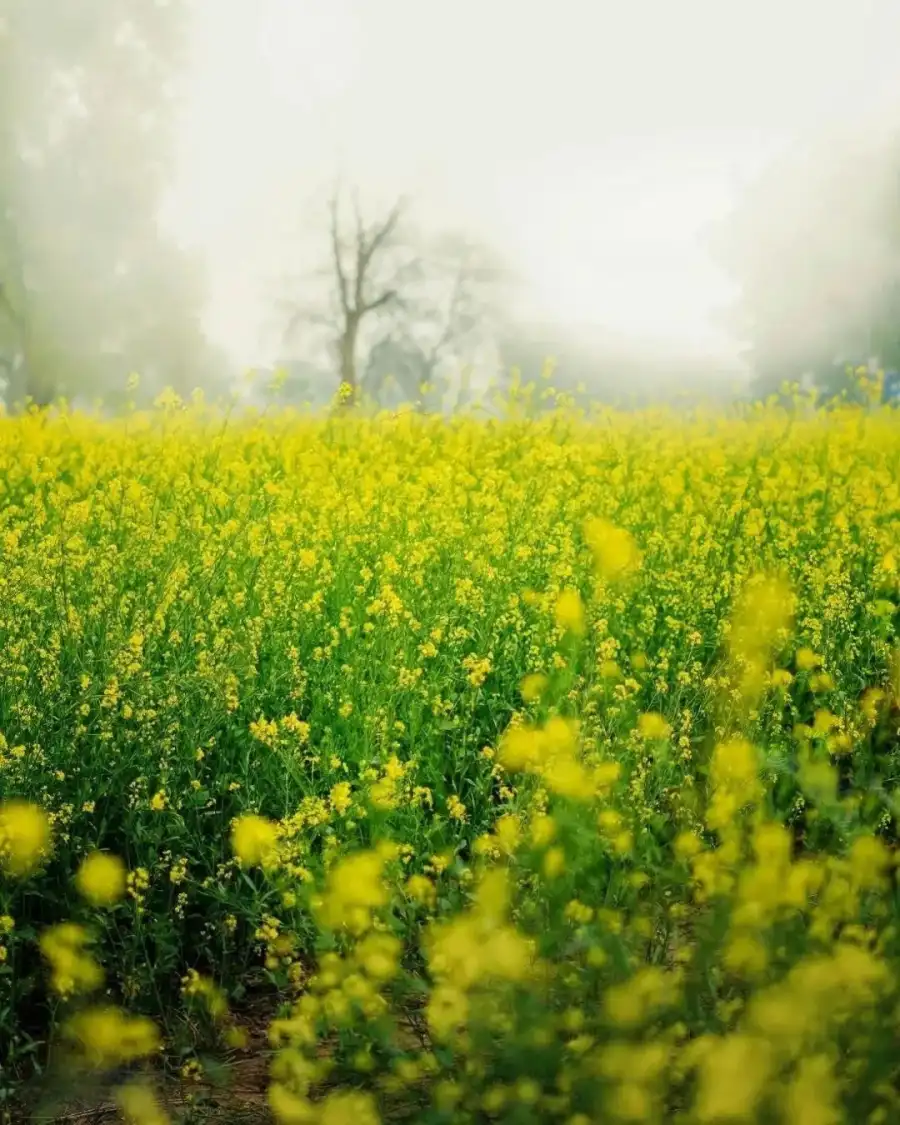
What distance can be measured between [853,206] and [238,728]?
8048 mm

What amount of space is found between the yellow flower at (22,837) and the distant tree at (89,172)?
9224 mm

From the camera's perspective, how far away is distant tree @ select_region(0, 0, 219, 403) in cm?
1056

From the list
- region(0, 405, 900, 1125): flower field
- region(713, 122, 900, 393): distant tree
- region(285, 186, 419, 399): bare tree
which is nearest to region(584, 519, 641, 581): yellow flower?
region(0, 405, 900, 1125): flower field

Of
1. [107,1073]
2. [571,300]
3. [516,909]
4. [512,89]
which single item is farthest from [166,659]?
[571,300]

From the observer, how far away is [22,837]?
5.33ft

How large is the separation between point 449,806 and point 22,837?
88 cm

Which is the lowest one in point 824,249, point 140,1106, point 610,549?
point 140,1106

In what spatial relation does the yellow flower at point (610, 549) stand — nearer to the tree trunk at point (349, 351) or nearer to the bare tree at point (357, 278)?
the bare tree at point (357, 278)

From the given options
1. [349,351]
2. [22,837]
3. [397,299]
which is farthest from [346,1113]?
[397,299]

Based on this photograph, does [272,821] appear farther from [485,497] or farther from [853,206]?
[853,206]

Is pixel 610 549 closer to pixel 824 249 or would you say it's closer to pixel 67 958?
pixel 67 958

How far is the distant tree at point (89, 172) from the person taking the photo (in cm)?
1056

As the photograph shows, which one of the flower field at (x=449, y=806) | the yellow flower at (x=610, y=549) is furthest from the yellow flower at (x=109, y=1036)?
the yellow flower at (x=610, y=549)

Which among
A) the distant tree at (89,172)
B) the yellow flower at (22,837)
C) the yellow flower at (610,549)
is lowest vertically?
the yellow flower at (22,837)
